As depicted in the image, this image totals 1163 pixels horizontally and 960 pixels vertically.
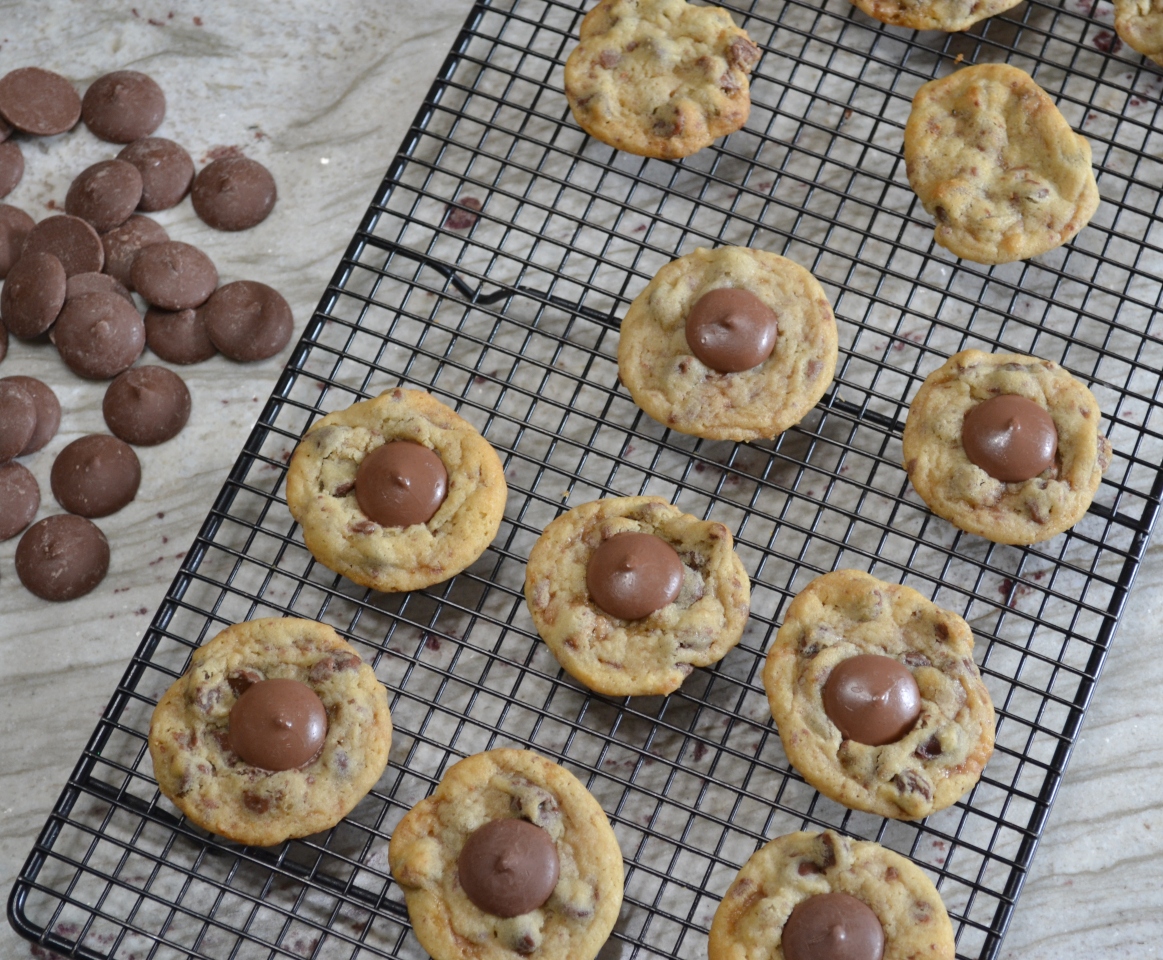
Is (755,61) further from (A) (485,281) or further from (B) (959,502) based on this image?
(B) (959,502)

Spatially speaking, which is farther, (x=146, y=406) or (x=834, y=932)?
(x=146, y=406)

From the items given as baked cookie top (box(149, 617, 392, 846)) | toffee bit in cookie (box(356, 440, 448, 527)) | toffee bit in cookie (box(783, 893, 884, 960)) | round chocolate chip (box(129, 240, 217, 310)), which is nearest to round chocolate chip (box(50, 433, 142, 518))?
round chocolate chip (box(129, 240, 217, 310))

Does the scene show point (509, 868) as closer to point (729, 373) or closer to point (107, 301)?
point (729, 373)

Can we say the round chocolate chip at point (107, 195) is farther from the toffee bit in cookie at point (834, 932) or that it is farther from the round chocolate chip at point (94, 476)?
the toffee bit in cookie at point (834, 932)

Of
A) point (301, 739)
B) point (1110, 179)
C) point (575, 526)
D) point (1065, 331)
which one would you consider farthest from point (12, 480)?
point (1110, 179)

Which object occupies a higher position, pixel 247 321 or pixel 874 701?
pixel 874 701

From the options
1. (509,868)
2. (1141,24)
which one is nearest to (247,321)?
(509,868)

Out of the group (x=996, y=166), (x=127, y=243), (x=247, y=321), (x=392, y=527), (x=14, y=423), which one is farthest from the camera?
(x=127, y=243)

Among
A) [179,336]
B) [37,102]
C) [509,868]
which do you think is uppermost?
[37,102]
